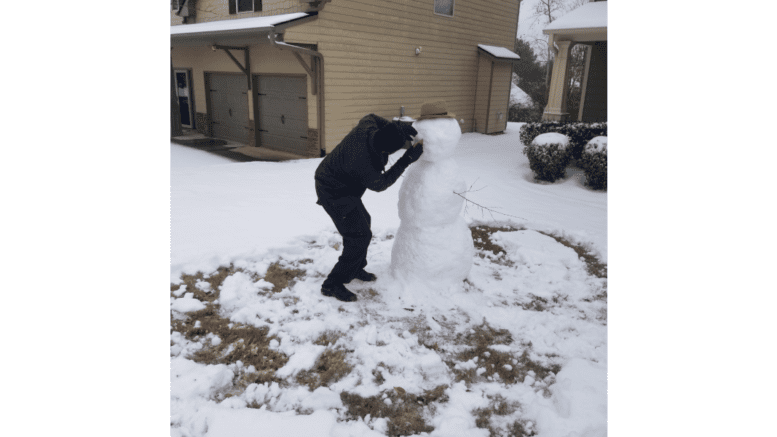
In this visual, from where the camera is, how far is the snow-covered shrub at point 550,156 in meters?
7.60

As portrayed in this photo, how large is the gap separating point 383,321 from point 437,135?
4.65 ft

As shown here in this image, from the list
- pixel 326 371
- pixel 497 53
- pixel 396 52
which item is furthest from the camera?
pixel 497 53

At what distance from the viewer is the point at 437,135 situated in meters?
3.21

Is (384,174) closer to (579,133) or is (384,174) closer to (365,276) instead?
(365,276)

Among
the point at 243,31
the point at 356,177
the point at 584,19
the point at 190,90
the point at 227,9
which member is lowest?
the point at 356,177

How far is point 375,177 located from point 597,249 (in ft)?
9.62

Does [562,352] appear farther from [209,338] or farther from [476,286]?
[209,338]

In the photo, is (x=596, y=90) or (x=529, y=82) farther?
(x=529, y=82)

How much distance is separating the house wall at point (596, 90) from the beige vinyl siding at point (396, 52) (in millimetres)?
3626

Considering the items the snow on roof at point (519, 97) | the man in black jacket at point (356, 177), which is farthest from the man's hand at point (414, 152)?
the snow on roof at point (519, 97)

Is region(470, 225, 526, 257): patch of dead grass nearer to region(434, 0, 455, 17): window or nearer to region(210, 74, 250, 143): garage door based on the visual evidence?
region(210, 74, 250, 143): garage door

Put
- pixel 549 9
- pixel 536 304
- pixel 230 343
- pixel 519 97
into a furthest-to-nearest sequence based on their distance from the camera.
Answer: pixel 549 9 < pixel 519 97 < pixel 536 304 < pixel 230 343

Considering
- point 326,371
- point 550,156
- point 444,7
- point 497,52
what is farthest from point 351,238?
point 497,52

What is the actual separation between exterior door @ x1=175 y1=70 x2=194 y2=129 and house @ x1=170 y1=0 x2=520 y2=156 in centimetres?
3
